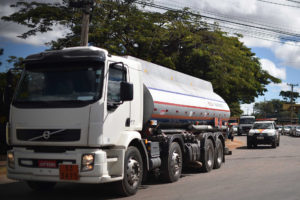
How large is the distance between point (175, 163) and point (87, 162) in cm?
369

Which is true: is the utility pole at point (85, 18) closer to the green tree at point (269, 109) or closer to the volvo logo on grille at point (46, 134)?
the volvo logo on grille at point (46, 134)

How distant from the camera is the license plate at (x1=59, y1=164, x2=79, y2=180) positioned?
676 cm

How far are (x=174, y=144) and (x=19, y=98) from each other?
427 cm

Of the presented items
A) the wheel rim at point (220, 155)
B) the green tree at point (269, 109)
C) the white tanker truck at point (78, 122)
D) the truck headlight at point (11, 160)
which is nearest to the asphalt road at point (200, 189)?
the white tanker truck at point (78, 122)

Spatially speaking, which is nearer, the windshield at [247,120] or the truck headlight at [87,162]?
the truck headlight at [87,162]

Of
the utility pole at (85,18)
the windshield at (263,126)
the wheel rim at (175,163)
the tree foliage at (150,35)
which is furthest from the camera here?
the windshield at (263,126)

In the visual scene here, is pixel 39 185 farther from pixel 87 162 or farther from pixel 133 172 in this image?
pixel 87 162

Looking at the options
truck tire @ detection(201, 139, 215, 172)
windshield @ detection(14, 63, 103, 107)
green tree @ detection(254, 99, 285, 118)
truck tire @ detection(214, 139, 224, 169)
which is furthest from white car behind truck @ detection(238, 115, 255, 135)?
green tree @ detection(254, 99, 285, 118)

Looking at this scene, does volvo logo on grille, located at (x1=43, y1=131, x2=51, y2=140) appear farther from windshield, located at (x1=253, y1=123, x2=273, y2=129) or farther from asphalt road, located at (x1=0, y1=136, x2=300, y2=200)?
windshield, located at (x1=253, y1=123, x2=273, y2=129)

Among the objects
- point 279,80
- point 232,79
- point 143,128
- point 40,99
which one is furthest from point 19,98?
point 279,80

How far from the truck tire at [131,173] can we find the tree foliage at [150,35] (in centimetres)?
978

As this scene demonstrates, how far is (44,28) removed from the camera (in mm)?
18125

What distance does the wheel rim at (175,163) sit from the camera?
9859 millimetres

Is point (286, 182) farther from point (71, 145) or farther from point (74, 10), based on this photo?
point (74, 10)
